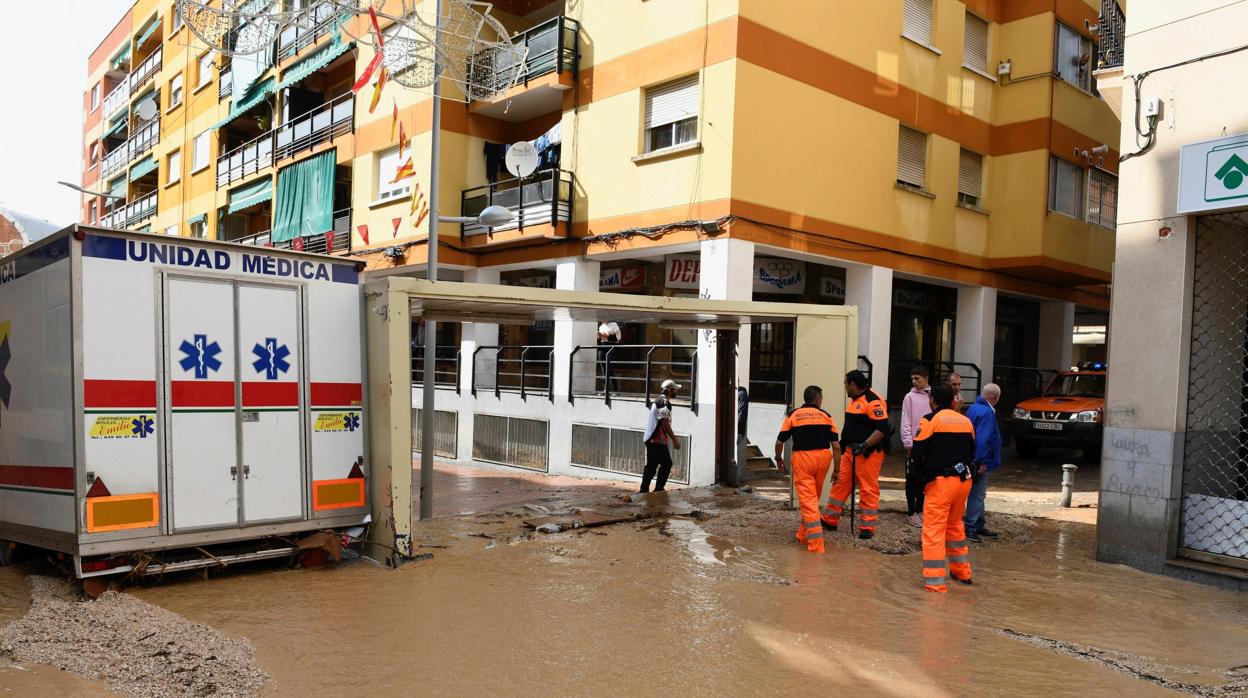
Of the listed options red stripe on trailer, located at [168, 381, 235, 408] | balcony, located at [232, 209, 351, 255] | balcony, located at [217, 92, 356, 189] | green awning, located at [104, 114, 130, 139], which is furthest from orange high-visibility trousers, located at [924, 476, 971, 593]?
green awning, located at [104, 114, 130, 139]

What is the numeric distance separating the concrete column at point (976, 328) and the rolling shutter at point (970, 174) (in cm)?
206

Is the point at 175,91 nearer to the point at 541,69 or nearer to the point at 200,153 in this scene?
the point at 200,153

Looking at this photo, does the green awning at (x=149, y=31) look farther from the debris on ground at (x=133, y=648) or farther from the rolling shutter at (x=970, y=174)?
the debris on ground at (x=133, y=648)

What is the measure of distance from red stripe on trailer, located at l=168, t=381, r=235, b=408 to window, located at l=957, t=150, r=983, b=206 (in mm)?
15433

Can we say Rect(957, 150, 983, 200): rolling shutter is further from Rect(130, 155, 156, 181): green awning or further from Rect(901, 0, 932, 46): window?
Rect(130, 155, 156, 181): green awning

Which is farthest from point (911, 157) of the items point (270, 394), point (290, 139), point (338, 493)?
point (290, 139)

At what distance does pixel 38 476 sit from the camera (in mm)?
6996

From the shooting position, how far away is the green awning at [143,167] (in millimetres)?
35281

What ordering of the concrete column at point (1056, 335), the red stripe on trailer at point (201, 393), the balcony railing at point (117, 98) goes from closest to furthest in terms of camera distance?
the red stripe on trailer at point (201, 393), the concrete column at point (1056, 335), the balcony railing at point (117, 98)

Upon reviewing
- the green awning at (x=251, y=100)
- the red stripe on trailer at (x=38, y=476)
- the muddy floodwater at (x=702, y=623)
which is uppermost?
the green awning at (x=251, y=100)

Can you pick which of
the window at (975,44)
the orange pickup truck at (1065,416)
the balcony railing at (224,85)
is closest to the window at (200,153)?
the balcony railing at (224,85)

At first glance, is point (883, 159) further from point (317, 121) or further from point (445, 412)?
point (317, 121)

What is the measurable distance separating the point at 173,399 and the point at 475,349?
12555 mm

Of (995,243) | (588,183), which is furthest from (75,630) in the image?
(995,243)
